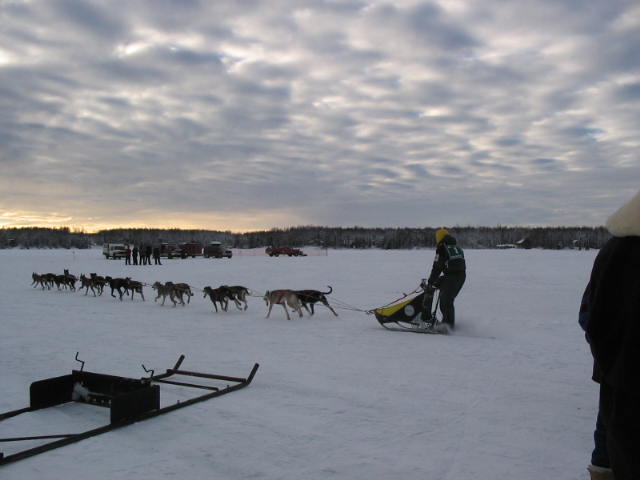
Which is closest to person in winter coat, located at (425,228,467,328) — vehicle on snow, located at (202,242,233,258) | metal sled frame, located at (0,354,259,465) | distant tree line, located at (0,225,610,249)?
metal sled frame, located at (0,354,259,465)

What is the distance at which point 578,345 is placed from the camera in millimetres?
6840

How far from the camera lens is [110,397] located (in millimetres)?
4258

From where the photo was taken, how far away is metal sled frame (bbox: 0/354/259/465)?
3.62 metres

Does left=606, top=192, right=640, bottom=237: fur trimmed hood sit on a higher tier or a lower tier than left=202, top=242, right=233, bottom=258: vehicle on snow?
higher

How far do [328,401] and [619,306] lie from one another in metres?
→ 3.18

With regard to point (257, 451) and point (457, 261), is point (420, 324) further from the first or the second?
point (257, 451)

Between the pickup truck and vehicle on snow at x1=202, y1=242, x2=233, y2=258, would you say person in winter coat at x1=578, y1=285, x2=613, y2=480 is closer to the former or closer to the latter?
the pickup truck

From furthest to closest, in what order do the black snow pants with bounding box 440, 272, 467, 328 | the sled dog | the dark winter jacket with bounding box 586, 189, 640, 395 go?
the sled dog < the black snow pants with bounding box 440, 272, 467, 328 < the dark winter jacket with bounding box 586, 189, 640, 395

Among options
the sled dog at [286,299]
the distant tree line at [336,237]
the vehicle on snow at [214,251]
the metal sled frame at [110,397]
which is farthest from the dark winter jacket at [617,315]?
the distant tree line at [336,237]

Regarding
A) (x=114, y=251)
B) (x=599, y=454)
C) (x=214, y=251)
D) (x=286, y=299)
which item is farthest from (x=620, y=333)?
(x=214, y=251)

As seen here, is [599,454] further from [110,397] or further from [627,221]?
[110,397]

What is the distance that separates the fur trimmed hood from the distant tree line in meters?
89.4

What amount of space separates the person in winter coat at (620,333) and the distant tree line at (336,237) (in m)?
89.4

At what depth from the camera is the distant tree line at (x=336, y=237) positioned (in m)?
98.4
